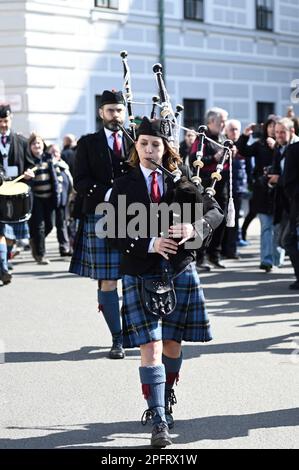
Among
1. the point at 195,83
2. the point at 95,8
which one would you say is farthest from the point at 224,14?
the point at 95,8

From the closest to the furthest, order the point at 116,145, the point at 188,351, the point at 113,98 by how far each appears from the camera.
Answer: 1. the point at 113,98
2. the point at 116,145
3. the point at 188,351

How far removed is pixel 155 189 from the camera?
16.9ft

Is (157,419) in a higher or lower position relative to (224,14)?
lower

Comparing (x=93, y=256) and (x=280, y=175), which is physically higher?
(x=280, y=175)

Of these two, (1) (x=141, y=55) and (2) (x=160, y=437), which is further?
(1) (x=141, y=55)

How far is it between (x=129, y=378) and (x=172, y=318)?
1191 millimetres

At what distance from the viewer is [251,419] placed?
17.6 ft

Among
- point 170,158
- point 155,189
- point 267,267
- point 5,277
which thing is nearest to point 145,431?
point 155,189

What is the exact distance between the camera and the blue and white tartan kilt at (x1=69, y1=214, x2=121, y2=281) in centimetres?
696

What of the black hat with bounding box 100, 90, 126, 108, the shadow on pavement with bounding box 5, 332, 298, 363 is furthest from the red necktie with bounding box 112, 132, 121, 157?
the shadow on pavement with bounding box 5, 332, 298, 363

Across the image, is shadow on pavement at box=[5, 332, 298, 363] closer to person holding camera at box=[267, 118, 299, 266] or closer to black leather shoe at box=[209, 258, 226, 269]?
person holding camera at box=[267, 118, 299, 266]

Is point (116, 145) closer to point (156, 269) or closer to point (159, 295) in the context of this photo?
point (156, 269)
